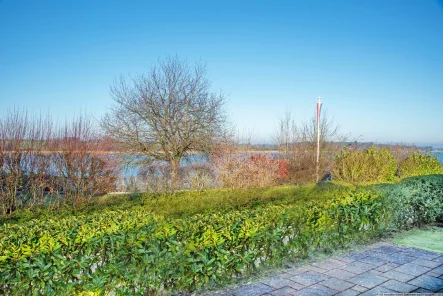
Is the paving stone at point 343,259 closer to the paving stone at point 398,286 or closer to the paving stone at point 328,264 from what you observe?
the paving stone at point 328,264

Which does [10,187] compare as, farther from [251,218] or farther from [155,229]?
[251,218]

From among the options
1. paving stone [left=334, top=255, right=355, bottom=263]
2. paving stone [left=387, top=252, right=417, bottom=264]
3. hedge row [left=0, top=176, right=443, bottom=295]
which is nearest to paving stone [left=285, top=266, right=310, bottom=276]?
hedge row [left=0, top=176, right=443, bottom=295]

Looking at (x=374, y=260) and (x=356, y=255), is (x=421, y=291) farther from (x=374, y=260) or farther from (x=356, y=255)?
(x=356, y=255)

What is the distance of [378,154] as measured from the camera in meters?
13.0

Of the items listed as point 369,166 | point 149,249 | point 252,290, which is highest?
point 369,166

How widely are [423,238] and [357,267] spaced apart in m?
2.54

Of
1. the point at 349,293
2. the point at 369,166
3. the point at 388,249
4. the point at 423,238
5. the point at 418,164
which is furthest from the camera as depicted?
the point at 418,164

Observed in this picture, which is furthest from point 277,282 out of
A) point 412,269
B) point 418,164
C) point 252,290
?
point 418,164

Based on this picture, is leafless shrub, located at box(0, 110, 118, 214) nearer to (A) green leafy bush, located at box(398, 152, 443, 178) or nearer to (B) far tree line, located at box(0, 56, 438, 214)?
(B) far tree line, located at box(0, 56, 438, 214)

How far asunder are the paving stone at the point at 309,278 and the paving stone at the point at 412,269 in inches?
43.4

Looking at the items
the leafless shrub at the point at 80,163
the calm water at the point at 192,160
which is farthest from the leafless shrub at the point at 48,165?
the calm water at the point at 192,160

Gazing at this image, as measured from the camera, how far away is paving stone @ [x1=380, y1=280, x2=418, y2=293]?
4.01 meters

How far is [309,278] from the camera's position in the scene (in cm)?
435

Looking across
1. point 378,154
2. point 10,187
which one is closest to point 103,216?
point 10,187
